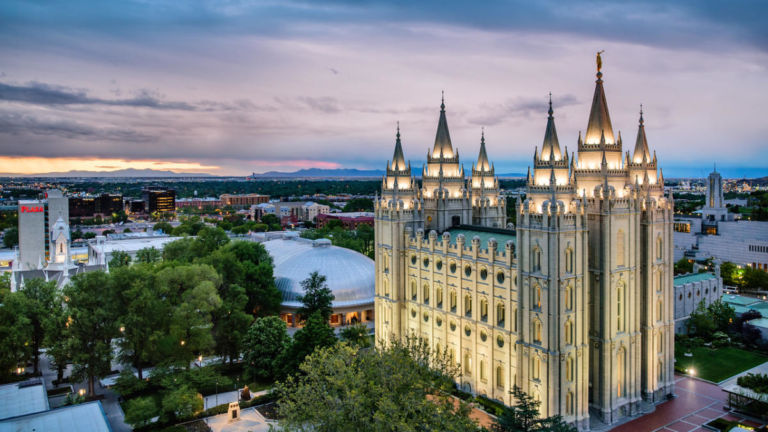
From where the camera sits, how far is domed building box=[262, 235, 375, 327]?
252 ft

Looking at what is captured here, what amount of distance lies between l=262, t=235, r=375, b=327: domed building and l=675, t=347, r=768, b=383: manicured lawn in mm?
41367

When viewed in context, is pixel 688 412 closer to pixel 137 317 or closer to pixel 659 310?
pixel 659 310

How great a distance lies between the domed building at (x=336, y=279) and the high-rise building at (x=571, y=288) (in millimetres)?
22244

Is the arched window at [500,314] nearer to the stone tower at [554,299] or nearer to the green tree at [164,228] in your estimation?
the stone tower at [554,299]

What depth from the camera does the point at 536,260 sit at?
42.8 m

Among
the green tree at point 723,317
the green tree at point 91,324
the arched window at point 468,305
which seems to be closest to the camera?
the green tree at point 91,324

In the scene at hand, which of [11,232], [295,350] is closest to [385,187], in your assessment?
[295,350]

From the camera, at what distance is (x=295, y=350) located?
52375mm

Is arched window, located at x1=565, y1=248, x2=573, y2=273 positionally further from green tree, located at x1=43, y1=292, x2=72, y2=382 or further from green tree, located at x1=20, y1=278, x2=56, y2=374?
green tree, located at x1=20, y1=278, x2=56, y2=374

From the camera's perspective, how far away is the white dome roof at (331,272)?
7756 centimetres

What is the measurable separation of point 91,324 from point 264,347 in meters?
16.7

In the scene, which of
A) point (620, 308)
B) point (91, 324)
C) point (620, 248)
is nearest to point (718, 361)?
point (620, 308)

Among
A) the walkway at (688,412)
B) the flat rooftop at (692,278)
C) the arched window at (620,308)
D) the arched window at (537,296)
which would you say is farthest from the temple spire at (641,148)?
the flat rooftop at (692,278)

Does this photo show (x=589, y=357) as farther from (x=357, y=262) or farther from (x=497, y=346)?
(x=357, y=262)
